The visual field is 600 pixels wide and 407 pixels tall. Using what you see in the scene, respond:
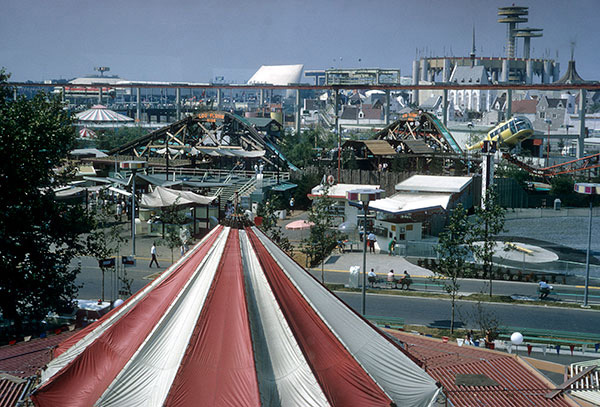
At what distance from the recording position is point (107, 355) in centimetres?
1175

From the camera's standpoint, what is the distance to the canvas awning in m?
40.4

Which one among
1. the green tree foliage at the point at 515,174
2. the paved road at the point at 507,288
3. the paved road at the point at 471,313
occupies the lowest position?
the paved road at the point at 471,313

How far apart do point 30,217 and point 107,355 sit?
10884 mm

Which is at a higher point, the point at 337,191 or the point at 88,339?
the point at 337,191

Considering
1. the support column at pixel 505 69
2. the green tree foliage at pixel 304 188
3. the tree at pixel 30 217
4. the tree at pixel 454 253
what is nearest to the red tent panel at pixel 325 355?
the tree at pixel 30 217

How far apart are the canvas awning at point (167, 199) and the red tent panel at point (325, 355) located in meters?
28.0

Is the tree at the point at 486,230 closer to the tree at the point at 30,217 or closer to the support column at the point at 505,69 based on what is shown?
the tree at the point at 30,217

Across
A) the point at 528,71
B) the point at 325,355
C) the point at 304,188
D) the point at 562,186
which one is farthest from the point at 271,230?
the point at 528,71

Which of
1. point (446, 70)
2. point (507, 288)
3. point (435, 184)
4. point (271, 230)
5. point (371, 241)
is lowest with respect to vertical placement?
point (507, 288)

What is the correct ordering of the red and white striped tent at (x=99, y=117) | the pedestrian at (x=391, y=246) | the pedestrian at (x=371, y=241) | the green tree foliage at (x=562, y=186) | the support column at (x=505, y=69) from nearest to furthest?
the pedestrian at (x=391, y=246) < the pedestrian at (x=371, y=241) < the green tree foliage at (x=562, y=186) < the red and white striped tent at (x=99, y=117) < the support column at (x=505, y=69)

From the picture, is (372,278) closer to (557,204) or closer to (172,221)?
(172,221)

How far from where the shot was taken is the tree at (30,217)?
2082 centimetres

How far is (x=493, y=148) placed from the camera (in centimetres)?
4547

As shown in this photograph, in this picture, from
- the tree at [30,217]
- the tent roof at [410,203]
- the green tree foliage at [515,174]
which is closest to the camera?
the tree at [30,217]
